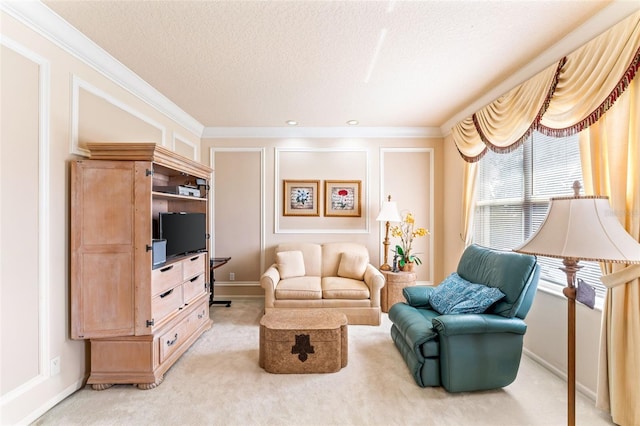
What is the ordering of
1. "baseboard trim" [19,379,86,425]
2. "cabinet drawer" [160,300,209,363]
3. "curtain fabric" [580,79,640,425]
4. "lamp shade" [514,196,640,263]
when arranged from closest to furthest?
"lamp shade" [514,196,640,263]
"curtain fabric" [580,79,640,425]
"baseboard trim" [19,379,86,425]
"cabinet drawer" [160,300,209,363]

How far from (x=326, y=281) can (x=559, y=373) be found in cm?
241

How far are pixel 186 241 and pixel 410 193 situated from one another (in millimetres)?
3270

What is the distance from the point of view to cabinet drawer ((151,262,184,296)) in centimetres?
219

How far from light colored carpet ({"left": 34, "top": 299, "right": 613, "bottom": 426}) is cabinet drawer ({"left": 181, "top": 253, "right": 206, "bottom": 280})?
0.78 metres

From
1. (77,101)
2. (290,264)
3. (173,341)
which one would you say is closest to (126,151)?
(77,101)

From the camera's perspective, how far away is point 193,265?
9.53 ft

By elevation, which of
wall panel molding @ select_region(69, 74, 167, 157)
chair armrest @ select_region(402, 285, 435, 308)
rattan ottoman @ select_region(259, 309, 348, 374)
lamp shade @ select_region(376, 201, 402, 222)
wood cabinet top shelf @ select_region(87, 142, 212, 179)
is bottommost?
rattan ottoman @ select_region(259, 309, 348, 374)

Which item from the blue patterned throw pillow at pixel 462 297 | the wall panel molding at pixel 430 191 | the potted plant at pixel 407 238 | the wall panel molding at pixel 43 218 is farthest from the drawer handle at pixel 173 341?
the wall panel molding at pixel 430 191

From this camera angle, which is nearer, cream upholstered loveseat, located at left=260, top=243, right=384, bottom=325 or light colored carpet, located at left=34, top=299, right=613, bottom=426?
light colored carpet, located at left=34, top=299, right=613, bottom=426

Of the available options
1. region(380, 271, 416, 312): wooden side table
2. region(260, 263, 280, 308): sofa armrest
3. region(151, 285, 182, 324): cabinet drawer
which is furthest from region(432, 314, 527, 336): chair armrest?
region(151, 285, 182, 324): cabinet drawer

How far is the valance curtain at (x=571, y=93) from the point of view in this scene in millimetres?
1670

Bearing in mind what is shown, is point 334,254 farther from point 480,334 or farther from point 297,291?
point 480,334

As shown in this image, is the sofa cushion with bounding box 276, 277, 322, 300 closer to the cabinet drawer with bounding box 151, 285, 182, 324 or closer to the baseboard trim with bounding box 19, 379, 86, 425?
the cabinet drawer with bounding box 151, 285, 182, 324

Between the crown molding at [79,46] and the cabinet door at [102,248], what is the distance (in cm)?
87
